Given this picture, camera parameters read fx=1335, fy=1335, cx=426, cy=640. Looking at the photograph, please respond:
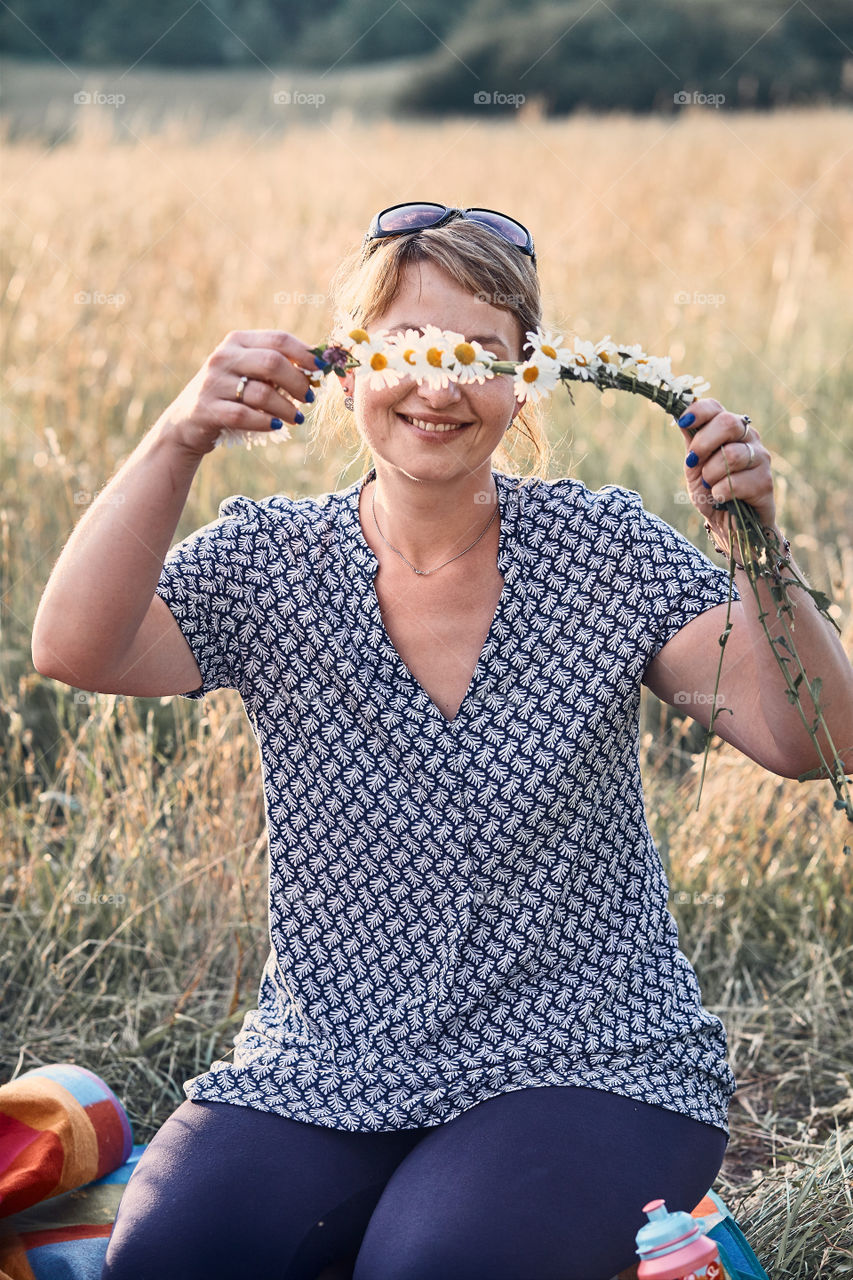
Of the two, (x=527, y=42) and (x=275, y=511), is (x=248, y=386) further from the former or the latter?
(x=527, y=42)

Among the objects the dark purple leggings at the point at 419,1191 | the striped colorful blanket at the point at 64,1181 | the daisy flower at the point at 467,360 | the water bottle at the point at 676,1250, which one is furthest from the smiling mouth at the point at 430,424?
the striped colorful blanket at the point at 64,1181

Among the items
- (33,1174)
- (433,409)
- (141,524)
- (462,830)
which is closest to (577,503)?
(433,409)

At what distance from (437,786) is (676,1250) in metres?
0.68

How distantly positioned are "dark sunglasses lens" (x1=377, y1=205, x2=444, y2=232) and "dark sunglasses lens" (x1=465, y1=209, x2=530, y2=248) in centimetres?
5

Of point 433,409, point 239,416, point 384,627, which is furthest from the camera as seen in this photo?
point 384,627

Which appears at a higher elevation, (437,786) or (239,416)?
(239,416)

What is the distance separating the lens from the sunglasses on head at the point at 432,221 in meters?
1.91

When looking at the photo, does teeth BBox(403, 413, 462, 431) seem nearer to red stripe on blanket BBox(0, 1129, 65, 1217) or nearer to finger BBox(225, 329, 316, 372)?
finger BBox(225, 329, 316, 372)

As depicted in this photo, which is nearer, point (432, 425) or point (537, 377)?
point (537, 377)

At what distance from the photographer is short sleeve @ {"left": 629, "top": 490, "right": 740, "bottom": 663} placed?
1.89 meters

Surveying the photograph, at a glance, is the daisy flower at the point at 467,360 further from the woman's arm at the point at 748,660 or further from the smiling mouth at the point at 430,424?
the woman's arm at the point at 748,660

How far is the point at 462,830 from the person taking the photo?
1.88 meters

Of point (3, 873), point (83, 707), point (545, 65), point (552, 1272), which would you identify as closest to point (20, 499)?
point (83, 707)

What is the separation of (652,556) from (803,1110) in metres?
1.34
